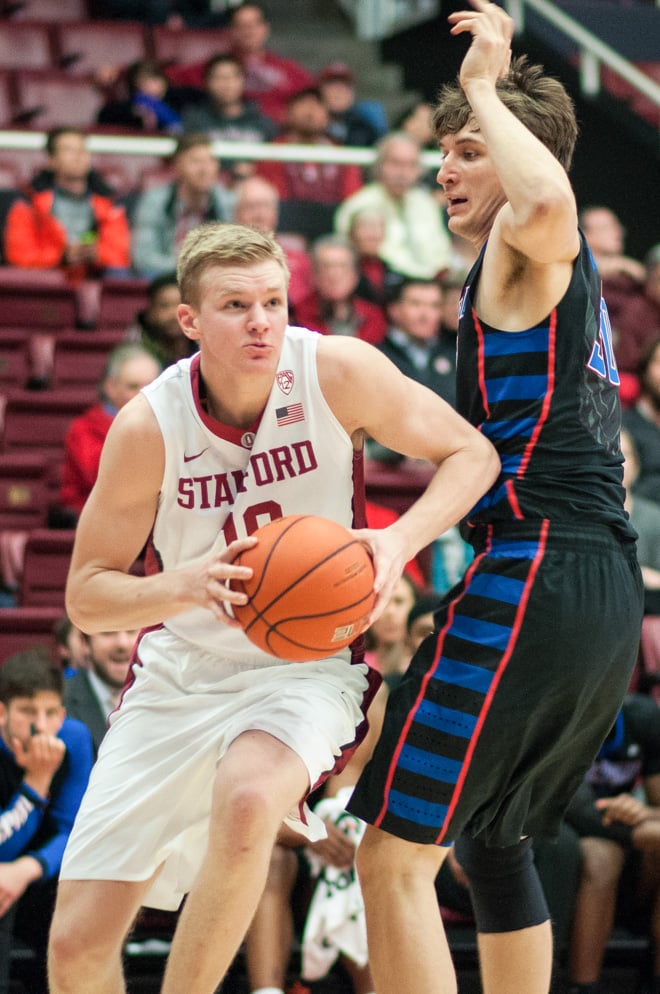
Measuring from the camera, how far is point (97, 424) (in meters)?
6.68

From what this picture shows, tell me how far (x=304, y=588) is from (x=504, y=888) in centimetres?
116

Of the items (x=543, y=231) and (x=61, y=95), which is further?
(x=61, y=95)

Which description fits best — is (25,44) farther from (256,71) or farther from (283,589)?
(283,589)

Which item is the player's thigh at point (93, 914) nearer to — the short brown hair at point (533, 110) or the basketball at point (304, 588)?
the basketball at point (304, 588)

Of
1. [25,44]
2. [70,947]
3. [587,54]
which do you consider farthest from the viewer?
[25,44]

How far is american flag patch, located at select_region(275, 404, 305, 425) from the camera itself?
3463 mm

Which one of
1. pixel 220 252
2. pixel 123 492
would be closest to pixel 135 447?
pixel 123 492

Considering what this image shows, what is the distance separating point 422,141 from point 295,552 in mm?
7783

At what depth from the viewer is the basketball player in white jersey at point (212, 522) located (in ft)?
10.9

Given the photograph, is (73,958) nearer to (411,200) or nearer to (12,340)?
(12,340)

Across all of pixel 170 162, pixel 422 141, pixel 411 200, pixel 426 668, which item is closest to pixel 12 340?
pixel 170 162

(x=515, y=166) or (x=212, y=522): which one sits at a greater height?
(x=515, y=166)

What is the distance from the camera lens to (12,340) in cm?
770

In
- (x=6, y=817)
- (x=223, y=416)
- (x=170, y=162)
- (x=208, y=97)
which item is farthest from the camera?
(x=208, y=97)
